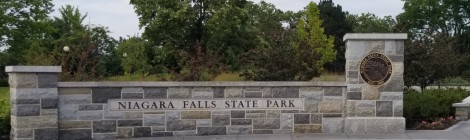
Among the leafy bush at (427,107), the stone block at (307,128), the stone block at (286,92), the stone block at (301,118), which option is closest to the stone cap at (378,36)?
the stone block at (286,92)

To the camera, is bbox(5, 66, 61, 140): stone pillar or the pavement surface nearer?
bbox(5, 66, 61, 140): stone pillar

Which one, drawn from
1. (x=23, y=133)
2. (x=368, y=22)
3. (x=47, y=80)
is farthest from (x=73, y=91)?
(x=368, y=22)

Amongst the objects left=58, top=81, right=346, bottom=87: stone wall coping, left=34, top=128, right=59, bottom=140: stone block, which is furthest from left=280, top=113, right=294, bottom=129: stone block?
left=34, top=128, right=59, bottom=140: stone block

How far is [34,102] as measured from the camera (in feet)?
31.6

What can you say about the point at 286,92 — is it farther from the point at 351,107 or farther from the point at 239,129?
the point at 351,107

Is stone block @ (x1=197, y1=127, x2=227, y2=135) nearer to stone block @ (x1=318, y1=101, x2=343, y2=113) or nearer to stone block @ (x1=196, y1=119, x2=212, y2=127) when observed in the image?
stone block @ (x1=196, y1=119, x2=212, y2=127)

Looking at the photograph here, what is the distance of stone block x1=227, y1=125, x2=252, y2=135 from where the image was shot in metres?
10.5

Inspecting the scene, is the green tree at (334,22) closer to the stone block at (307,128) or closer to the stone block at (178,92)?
the stone block at (307,128)

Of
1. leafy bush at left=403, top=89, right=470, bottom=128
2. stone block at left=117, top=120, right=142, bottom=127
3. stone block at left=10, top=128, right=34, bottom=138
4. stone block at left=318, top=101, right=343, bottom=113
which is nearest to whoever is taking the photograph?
stone block at left=10, top=128, right=34, bottom=138

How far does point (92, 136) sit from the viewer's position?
1018cm

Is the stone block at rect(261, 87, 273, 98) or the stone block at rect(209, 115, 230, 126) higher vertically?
the stone block at rect(261, 87, 273, 98)

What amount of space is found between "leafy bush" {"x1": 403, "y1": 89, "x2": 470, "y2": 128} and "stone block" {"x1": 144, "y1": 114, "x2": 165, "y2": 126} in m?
5.28

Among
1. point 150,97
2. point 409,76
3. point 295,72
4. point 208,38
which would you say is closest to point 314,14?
point 208,38

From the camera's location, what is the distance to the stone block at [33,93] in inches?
375
